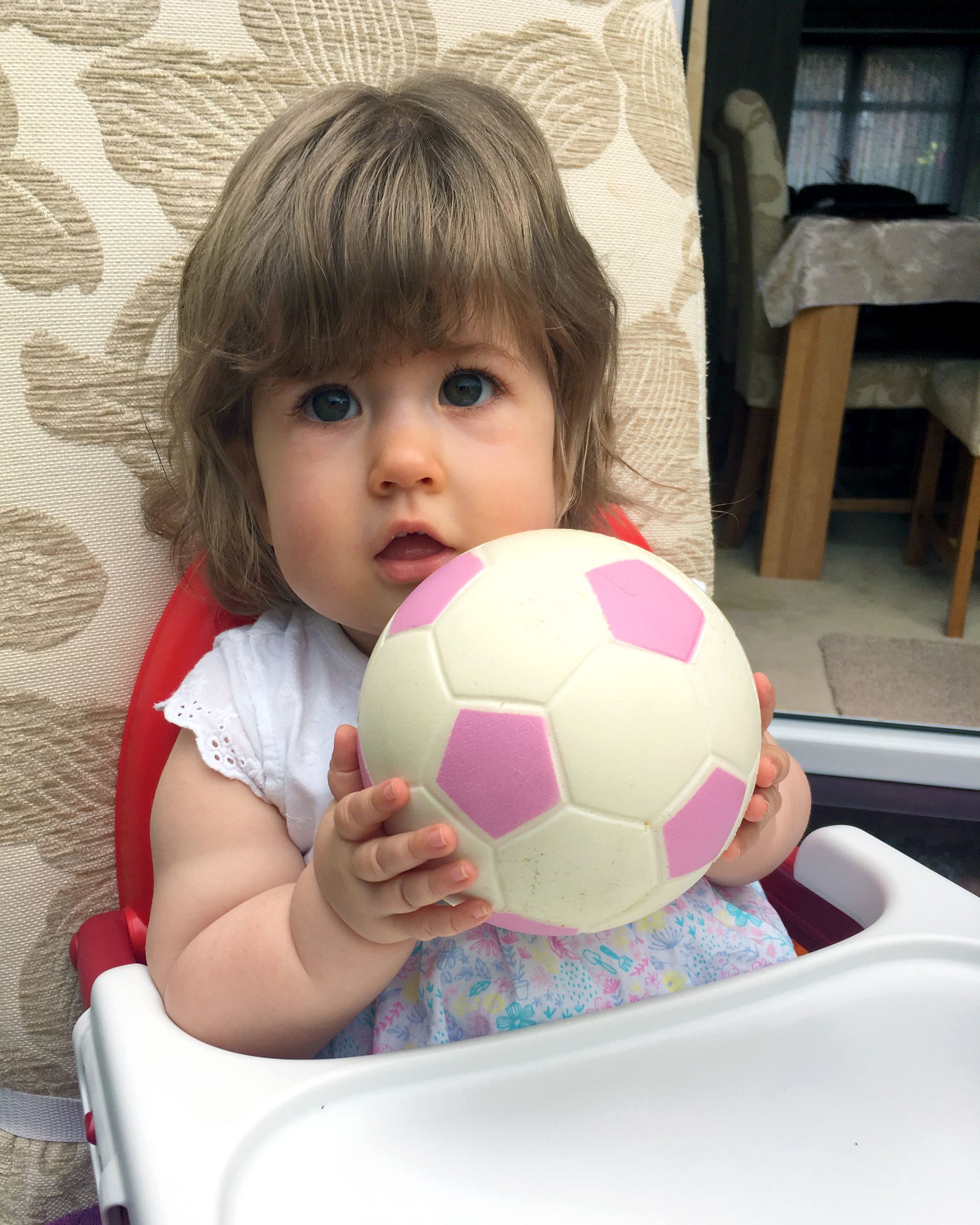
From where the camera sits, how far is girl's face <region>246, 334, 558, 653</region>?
674 mm

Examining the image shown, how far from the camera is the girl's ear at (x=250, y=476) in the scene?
812mm

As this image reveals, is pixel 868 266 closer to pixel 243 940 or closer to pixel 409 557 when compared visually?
pixel 409 557

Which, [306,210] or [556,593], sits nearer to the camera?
[556,593]

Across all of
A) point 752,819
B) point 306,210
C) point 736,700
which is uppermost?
point 306,210

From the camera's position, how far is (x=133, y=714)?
0.83 m

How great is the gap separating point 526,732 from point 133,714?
1.52 feet

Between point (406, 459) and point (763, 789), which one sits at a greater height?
point (406, 459)

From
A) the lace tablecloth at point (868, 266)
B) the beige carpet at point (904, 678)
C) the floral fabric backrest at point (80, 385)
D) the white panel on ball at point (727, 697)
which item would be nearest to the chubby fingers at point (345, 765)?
the white panel on ball at point (727, 697)

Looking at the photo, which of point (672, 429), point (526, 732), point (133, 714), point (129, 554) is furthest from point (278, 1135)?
point (672, 429)

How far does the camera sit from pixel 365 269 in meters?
0.67

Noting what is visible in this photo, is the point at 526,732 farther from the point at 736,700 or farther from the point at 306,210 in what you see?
the point at 306,210

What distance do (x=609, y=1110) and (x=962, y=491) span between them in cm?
206

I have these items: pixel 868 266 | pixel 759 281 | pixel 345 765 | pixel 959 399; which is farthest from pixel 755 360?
pixel 345 765

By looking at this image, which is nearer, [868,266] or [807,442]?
[868,266]
